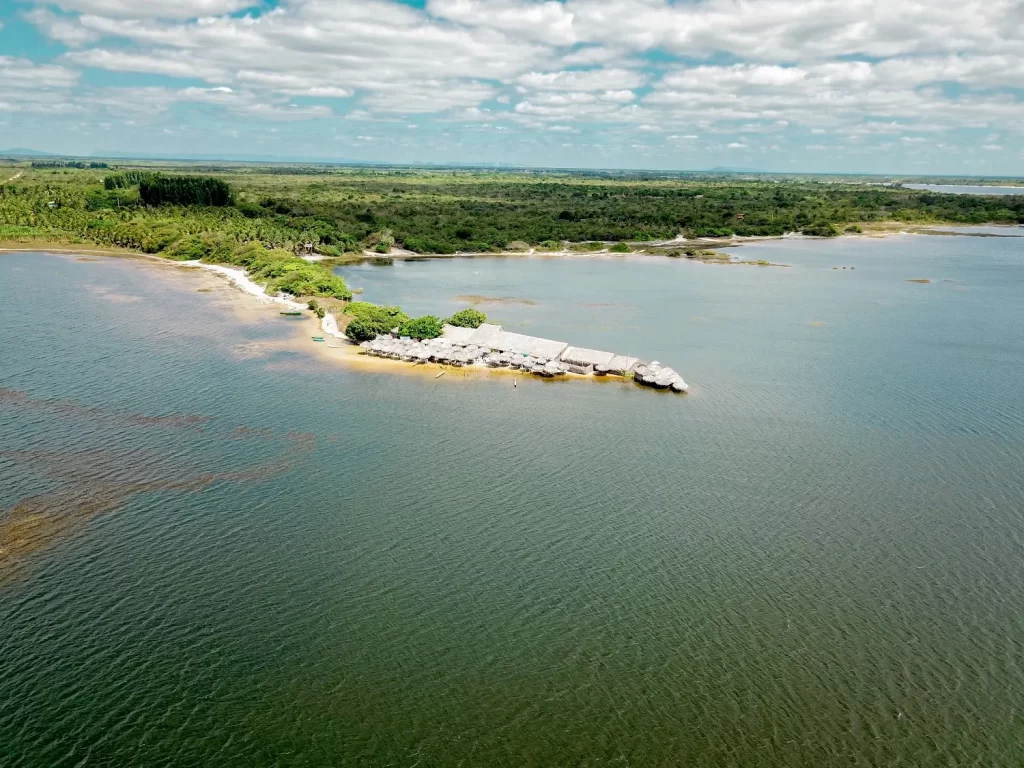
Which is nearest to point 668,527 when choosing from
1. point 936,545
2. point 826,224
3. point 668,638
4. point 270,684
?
point 668,638

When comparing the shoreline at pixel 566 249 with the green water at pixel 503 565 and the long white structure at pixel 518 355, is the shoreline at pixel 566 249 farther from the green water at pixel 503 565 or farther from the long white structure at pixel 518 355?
the green water at pixel 503 565

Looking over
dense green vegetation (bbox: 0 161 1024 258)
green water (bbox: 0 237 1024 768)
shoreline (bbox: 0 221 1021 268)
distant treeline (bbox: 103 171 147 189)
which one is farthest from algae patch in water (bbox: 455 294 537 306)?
distant treeline (bbox: 103 171 147 189)

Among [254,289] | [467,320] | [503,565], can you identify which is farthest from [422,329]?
[503,565]

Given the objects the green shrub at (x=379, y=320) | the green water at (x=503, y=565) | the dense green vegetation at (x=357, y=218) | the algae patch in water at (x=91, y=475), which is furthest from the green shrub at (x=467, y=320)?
the dense green vegetation at (x=357, y=218)

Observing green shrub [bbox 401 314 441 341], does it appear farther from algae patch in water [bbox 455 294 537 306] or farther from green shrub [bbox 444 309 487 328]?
algae patch in water [bbox 455 294 537 306]

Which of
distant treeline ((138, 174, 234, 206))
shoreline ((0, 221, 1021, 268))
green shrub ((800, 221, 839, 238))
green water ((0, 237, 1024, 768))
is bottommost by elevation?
green water ((0, 237, 1024, 768))

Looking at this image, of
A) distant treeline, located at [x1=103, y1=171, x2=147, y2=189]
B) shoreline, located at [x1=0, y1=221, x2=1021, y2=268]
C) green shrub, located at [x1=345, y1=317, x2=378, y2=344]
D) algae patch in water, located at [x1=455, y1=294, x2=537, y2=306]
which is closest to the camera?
green shrub, located at [x1=345, y1=317, x2=378, y2=344]
